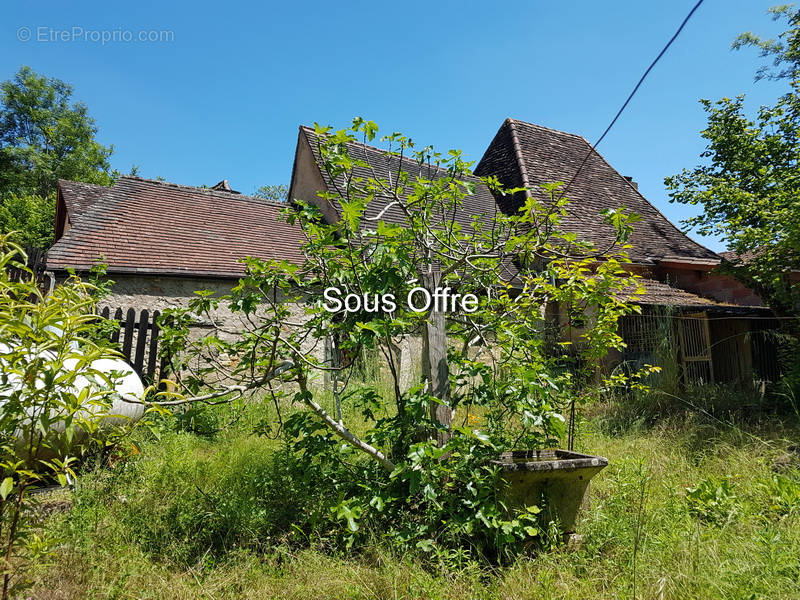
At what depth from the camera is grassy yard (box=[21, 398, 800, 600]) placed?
7.90 feet

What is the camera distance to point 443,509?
276 cm

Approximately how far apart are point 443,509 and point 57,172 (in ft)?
110

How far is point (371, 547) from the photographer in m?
2.78

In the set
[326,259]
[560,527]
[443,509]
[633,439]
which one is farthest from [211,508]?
[633,439]

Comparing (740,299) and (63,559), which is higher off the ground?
(740,299)

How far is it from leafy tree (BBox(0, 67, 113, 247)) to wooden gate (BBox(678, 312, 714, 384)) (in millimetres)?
30078

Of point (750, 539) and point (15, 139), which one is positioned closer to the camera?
point (750, 539)

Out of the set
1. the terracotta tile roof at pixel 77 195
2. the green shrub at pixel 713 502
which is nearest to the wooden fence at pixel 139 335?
the green shrub at pixel 713 502

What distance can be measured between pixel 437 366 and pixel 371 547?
1.15 m

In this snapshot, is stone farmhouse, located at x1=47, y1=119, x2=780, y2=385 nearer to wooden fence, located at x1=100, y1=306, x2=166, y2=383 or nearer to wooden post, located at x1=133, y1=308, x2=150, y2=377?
wooden fence, located at x1=100, y1=306, x2=166, y2=383

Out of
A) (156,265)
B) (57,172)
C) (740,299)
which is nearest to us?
(156,265)

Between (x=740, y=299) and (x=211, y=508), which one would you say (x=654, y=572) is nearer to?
(x=211, y=508)

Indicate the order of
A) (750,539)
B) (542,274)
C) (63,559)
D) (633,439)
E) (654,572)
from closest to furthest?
1. (654,572)
2. (63,559)
3. (750,539)
4. (542,274)
5. (633,439)

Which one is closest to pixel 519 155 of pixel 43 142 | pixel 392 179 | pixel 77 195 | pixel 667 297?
pixel 392 179
